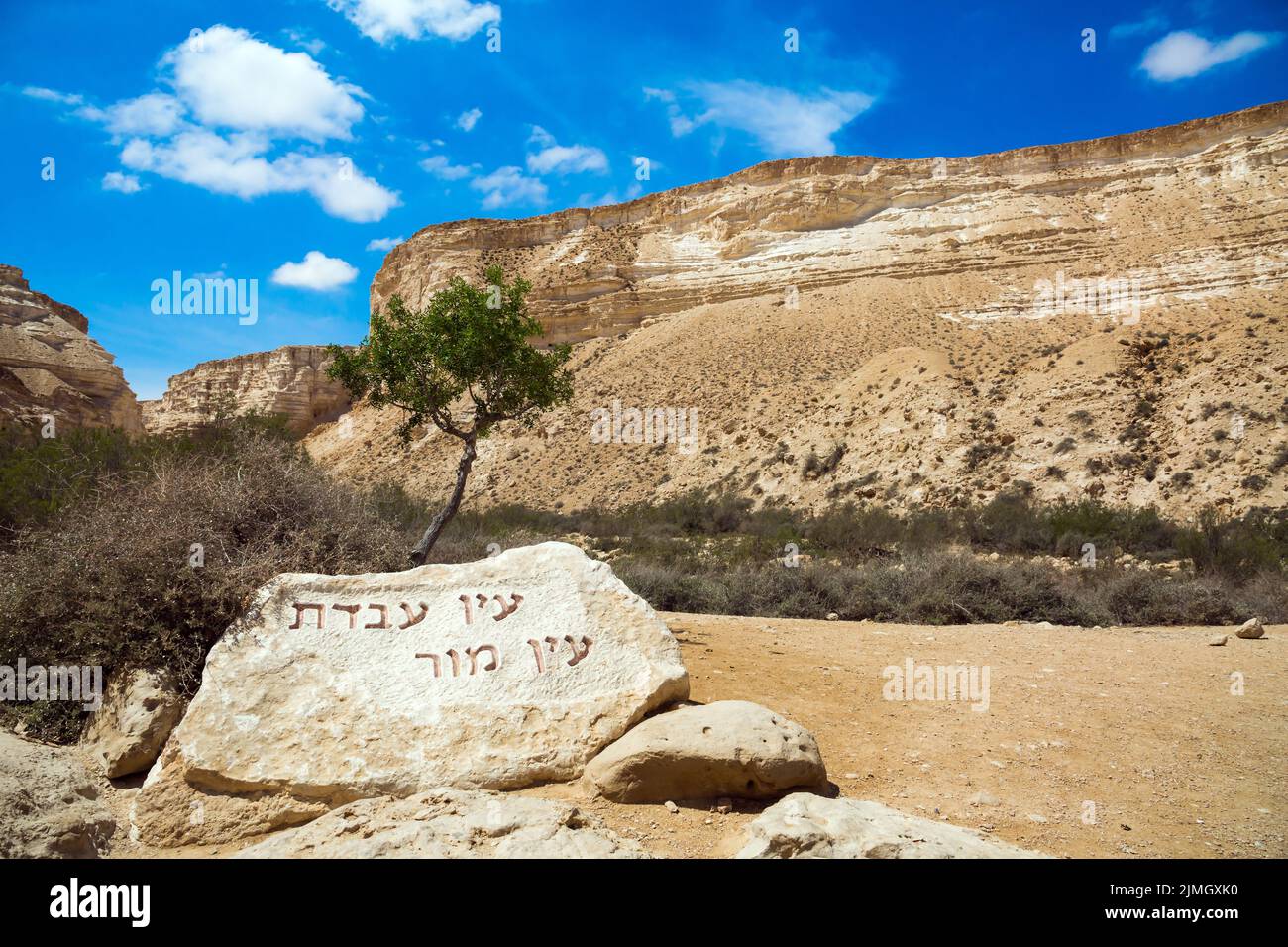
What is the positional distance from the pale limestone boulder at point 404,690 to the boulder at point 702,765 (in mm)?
269

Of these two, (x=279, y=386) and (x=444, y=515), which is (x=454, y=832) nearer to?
(x=444, y=515)

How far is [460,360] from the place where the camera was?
9.82 m

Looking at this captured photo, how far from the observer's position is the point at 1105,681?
20.2 ft

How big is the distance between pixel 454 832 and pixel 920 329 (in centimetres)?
3222

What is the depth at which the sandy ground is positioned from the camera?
3584mm

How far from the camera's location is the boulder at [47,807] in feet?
10.1

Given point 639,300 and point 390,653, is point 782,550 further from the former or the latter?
point 639,300

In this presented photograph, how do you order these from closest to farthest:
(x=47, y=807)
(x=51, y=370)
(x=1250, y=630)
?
1. (x=47, y=807)
2. (x=1250, y=630)
3. (x=51, y=370)

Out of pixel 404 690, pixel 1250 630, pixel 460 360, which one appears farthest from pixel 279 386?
pixel 1250 630

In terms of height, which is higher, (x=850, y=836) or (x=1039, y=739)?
(x=850, y=836)

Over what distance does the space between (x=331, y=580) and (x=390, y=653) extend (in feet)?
2.33

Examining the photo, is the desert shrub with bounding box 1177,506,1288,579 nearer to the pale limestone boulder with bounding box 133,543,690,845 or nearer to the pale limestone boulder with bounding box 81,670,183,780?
the pale limestone boulder with bounding box 133,543,690,845

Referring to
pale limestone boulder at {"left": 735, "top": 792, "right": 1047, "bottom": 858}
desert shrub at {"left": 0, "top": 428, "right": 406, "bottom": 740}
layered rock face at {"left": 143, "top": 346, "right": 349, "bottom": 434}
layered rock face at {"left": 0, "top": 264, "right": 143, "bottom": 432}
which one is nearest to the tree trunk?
desert shrub at {"left": 0, "top": 428, "right": 406, "bottom": 740}

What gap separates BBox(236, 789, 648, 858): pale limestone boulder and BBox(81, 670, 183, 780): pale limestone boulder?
129 cm
